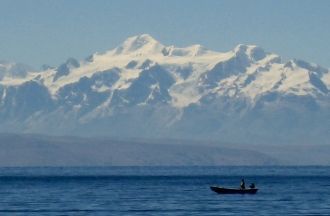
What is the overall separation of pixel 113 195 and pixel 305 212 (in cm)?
4835

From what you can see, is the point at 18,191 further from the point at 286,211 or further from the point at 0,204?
the point at 286,211

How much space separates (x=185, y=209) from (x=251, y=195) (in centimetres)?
3571

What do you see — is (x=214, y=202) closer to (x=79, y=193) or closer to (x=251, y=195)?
(x=251, y=195)

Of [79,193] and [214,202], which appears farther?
[79,193]

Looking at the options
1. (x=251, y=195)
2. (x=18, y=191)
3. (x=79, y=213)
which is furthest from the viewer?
(x=18, y=191)

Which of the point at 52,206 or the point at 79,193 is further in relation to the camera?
the point at 79,193

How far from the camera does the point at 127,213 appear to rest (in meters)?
136

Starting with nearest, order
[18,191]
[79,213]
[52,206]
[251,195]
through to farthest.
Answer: [79,213] < [52,206] < [251,195] < [18,191]

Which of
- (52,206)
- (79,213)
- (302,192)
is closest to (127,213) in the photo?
(79,213)

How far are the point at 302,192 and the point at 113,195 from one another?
29.6 meters

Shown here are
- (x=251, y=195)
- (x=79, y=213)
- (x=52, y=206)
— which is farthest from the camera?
(x=251, y=195)

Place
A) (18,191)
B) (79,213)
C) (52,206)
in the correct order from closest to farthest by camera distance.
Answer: (79,213)
(52,206)
(18,191)

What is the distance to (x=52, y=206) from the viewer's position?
490ft

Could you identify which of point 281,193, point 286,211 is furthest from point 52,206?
point 281,193
